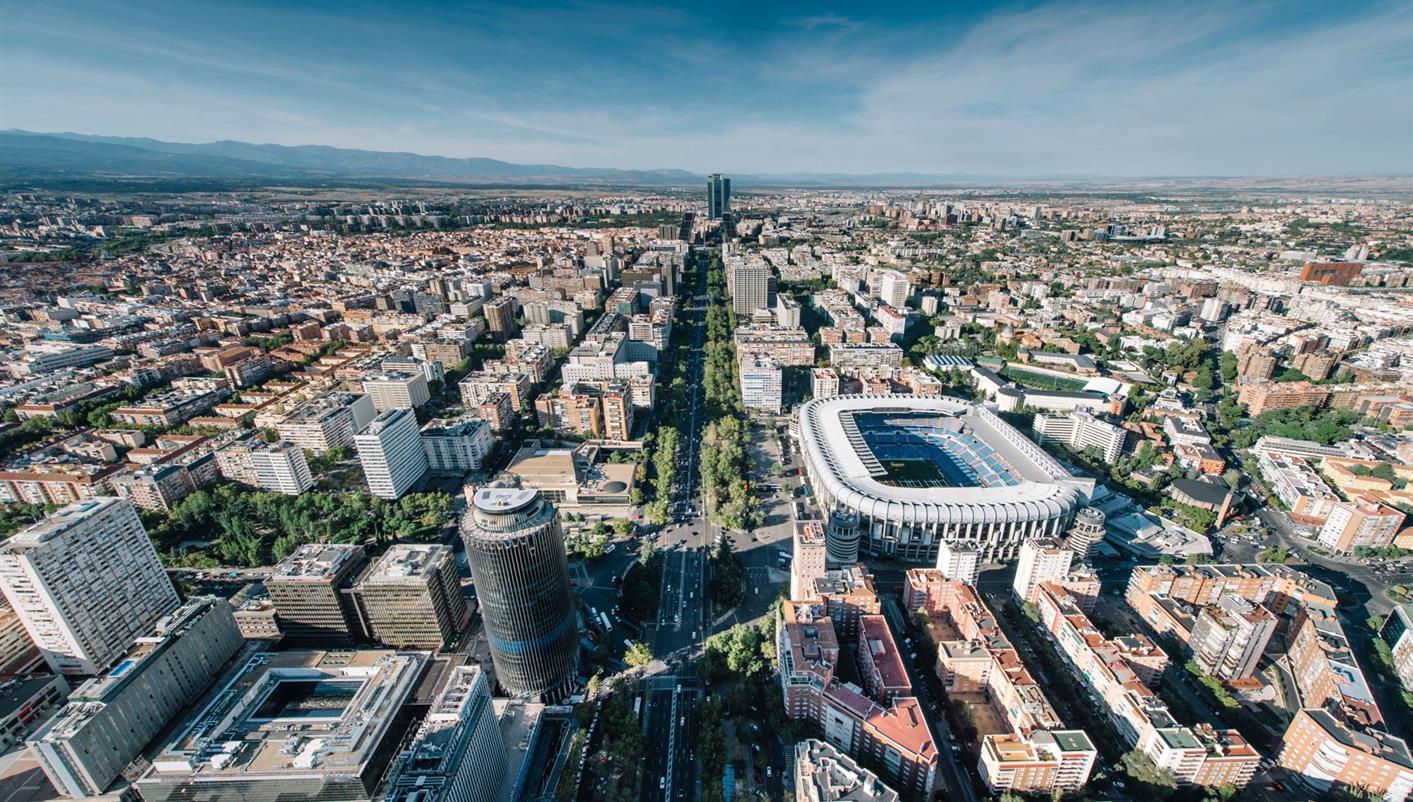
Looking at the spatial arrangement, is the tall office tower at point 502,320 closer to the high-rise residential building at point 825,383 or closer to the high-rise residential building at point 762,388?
the high-rise residential building at point 762,388

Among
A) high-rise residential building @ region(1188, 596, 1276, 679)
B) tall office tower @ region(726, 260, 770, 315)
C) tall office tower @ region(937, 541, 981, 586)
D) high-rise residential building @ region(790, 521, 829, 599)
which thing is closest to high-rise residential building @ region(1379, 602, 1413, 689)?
high-rise residential building @ region(1188, 596, 1276, 679)

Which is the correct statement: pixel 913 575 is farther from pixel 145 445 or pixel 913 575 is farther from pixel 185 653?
pixel 145 445

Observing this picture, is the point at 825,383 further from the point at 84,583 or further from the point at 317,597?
the point at 84,583

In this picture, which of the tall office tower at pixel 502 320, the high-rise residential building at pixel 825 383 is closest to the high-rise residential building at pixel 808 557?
the high-rise residential building at pixel 825 383

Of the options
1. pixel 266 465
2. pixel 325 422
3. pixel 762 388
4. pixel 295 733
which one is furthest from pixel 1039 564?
pixel 325 422

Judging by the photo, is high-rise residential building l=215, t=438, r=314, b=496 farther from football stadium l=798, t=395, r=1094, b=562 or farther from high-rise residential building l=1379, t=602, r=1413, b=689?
high-rise residential building l=1379, t=602, r=1413, b=689

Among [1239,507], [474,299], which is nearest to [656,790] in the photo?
[1239,507]

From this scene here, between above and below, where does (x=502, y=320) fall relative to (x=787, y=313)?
below
